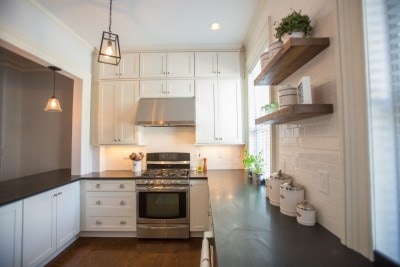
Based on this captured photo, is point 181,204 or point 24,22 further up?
point 24,22

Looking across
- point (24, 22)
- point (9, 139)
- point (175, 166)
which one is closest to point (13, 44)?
point (24, 22)

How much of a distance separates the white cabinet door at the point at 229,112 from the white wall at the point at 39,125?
2643 mm

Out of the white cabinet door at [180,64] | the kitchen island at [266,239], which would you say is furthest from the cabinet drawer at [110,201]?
the white cabinet door at [180,64]

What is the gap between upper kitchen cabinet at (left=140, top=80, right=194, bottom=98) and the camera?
10.2 ft

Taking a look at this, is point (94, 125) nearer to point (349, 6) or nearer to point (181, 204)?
point (181, 204)

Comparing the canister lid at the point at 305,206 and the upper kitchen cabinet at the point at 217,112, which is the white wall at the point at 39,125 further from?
the canister lid at the point at 305,206

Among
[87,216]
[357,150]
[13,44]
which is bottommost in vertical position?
[87,216]

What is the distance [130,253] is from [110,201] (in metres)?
A: 0.76

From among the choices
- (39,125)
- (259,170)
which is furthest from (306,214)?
(39,125)

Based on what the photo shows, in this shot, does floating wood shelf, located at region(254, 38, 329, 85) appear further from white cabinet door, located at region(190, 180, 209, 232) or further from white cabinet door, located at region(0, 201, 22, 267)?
white cabinet door, located at region(0, 201, 22, 267)

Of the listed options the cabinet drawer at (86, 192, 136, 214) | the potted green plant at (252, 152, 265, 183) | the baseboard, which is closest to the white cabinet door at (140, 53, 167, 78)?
the cabinet drawer at (86, 192, 136, 214)

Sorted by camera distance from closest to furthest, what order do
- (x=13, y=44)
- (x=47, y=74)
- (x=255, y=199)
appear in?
(x=255, y=199), (x=13, y=44), (x=47, y=74)

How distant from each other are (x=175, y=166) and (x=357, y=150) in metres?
2.72

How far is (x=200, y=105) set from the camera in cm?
310
